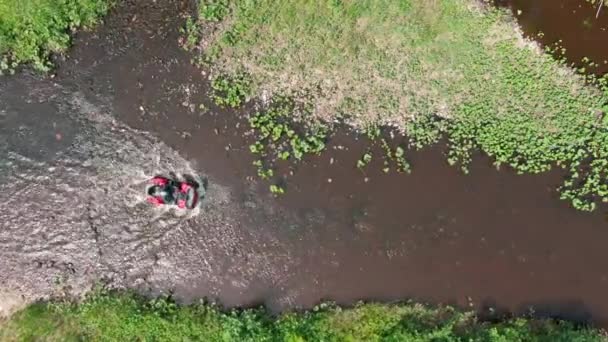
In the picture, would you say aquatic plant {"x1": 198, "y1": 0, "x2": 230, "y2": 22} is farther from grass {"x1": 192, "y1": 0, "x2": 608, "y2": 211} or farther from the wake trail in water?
the wake trail in water

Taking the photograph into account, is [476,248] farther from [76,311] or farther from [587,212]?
[76,311]

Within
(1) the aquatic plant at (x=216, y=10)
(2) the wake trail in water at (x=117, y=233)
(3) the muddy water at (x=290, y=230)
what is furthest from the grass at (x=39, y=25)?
(2) the wake trail in water at (x=117, y=233)

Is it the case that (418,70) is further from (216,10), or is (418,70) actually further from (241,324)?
(241,324)

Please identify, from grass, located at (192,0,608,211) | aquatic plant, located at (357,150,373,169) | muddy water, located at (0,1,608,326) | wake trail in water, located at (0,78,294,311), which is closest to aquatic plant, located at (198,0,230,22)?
grass, located at (192,0,608,211)

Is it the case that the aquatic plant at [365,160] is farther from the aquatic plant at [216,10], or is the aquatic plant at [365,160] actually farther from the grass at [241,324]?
the aquatic plant at [216,10]

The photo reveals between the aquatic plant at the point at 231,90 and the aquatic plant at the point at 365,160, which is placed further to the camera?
the aquatic plant at the point at 231,90

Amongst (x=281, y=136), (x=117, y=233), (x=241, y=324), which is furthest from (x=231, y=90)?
(x=241, y=324)
